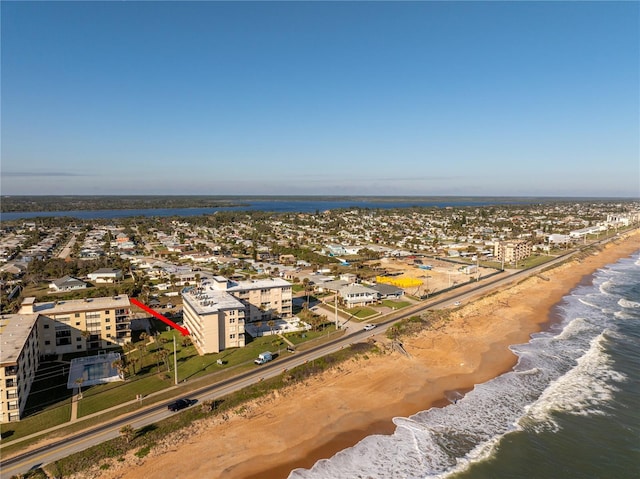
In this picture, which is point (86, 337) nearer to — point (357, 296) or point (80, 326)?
point (80, 326)

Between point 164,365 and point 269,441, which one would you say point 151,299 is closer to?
point 164,365

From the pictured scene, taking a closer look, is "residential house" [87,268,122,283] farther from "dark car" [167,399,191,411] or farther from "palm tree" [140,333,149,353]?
"dark car" [167,399,191,411]

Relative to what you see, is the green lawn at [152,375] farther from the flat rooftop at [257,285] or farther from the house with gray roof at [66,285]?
the house with gray roof at [66,285]

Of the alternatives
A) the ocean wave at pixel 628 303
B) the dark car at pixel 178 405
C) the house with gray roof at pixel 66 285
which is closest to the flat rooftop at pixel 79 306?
the dark car at pixel 178 405

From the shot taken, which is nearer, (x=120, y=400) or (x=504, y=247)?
(x=120, y=400)

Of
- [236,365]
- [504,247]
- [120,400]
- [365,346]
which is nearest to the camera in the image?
[120,400]

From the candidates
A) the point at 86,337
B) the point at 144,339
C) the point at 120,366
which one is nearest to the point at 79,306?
the point at 86,337

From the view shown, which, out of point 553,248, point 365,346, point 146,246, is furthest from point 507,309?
point 146,246
